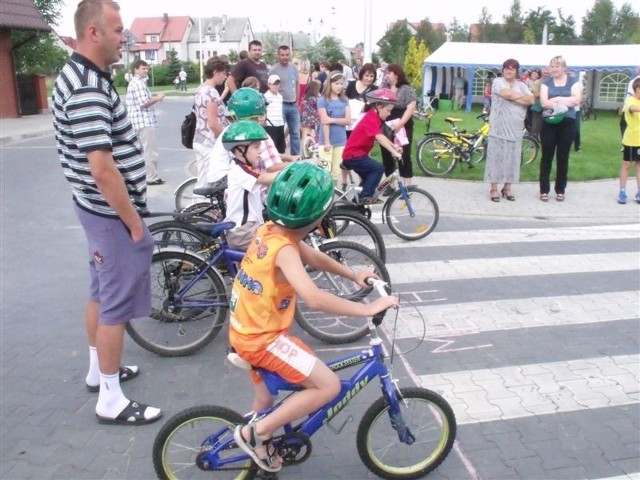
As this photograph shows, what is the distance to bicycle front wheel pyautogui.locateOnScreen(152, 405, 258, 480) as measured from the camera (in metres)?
3.08

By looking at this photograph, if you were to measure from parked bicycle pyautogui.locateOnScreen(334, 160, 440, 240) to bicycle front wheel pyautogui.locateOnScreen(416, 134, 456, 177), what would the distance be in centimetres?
440

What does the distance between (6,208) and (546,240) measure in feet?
24.7

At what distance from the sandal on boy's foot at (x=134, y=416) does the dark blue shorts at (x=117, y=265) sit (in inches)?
22.1

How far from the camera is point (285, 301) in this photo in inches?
116

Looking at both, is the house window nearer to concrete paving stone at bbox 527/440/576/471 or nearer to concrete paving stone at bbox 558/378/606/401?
concrete paving stone at bbox 558/378/606/401

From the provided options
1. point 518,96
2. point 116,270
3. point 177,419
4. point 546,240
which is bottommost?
point 546,240

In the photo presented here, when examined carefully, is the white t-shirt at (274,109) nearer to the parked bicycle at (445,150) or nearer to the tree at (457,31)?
the parked bicycle at (445,150)

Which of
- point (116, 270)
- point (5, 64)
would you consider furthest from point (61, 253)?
point (5, 64)

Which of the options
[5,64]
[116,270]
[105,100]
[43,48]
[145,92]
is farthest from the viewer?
[43,48]

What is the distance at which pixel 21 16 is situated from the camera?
22.8 meters

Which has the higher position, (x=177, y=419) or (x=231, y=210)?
(x=231, y=210)

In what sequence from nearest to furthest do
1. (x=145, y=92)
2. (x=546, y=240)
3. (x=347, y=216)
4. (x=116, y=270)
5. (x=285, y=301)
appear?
(x=285, y=301) < (x=116, y=270) < (x=347, y=216) < (x=546, y=240) < (x=145, y=92)

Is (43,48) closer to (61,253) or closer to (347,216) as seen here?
(61,253)

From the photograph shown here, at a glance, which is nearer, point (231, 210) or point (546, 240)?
point (231, 210)
